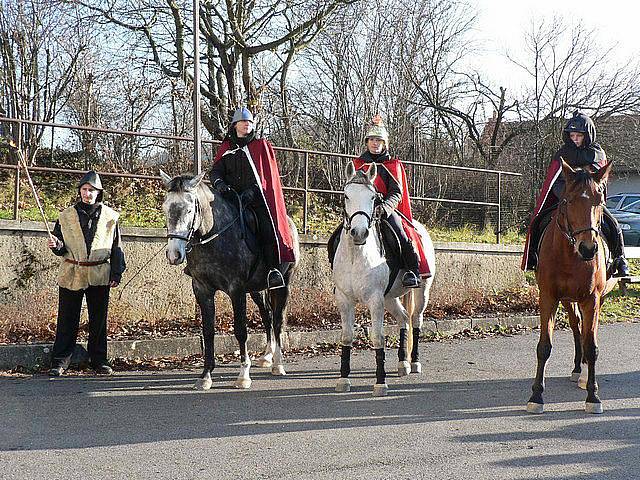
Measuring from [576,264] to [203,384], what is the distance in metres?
4.28

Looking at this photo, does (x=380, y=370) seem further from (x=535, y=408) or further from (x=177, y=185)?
(x=177, y=185)

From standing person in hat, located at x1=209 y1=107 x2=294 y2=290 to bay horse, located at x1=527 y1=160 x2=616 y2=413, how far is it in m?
3.13

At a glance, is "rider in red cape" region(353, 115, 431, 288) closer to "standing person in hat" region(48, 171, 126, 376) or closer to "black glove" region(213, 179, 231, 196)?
"black glove" region(213, 179, 231, 196)

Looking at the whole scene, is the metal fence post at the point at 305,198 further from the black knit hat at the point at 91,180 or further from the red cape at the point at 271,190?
the black knit hat at the point at 91,180

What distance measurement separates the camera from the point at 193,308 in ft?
43.3

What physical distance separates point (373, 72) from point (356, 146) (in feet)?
7.77

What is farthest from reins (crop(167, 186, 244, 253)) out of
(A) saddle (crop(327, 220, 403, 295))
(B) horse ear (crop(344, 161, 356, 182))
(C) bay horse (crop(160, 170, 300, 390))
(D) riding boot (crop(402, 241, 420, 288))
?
(D) riding boot (crop(402, 241, 420, 288))

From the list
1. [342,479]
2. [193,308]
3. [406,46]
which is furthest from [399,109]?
[342,479]

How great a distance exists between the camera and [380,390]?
9.02 m

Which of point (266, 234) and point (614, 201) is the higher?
point (614, 201)

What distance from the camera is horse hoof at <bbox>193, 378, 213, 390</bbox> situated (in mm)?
9250

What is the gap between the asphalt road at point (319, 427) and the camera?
616 cm

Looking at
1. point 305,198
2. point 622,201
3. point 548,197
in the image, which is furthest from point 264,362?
point 622,201

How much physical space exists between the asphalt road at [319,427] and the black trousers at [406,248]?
56.0 inches
